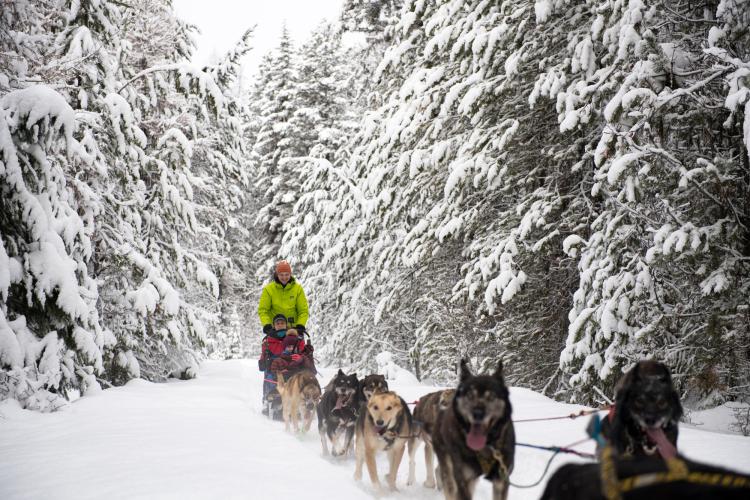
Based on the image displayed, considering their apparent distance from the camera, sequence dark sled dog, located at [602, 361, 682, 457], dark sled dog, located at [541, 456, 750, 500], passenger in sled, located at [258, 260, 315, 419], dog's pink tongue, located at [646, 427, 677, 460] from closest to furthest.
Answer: dark sled dog, located at [541, 456, 750, 500] < dog's pink tongue, located at [646, 427, 677, 460] < dark sled dog, located at [602, 361, 682, 457] < passenger in sled, located at [258, 260, 315, 419]

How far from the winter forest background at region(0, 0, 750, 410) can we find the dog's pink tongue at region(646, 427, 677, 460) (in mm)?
3072

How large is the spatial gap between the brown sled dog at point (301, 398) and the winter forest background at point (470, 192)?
9.33ft

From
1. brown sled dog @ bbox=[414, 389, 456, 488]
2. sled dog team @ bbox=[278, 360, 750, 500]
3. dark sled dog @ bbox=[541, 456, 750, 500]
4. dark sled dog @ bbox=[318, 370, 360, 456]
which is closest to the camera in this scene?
dark sled dog @ bbox=[541, 456, 750, 500]

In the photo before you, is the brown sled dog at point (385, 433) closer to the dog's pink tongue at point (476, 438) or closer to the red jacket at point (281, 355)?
the dog's pink tongue at point (476, 438)

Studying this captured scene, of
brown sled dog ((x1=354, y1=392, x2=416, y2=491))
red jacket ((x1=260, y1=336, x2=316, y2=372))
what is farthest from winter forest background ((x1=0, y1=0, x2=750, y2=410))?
brown sled dog ((x1=354, y1=392, x2=416, y2=491))

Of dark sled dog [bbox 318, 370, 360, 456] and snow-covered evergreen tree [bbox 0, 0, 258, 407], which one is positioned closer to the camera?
snow-covered evergreen tree [bbox 0, 0, 258, 407]

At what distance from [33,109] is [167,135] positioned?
5.72m

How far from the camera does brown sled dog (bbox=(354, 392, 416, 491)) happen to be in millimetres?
4949

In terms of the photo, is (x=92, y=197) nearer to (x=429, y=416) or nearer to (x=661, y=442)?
(x=429, y=416)

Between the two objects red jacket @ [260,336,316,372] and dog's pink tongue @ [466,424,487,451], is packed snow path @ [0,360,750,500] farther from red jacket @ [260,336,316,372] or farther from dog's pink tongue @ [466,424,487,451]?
red jacket @ [260,336,316,372]

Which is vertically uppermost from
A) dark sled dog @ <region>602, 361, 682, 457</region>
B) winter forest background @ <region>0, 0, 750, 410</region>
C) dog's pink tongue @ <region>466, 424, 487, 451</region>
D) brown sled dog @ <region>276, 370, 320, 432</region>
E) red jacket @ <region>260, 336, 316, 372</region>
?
winter forest background @ <region>0, 0, 750, 410</region>

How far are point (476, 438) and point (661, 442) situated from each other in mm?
1241

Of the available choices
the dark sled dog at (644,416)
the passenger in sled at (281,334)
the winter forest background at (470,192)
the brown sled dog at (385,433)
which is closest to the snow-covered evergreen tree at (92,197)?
the winter forest background at (470,192)

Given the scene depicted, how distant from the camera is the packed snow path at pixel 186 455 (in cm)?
360
